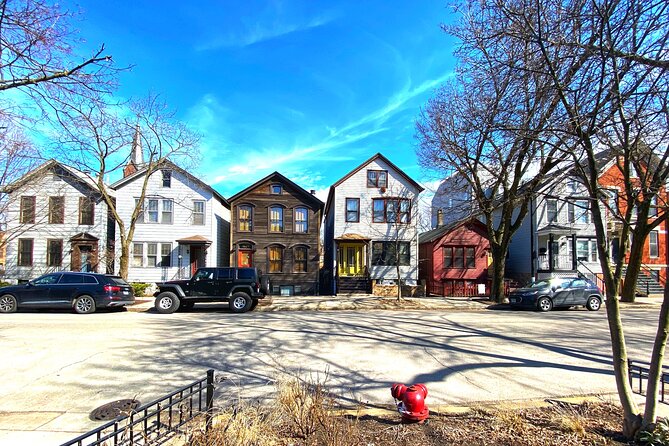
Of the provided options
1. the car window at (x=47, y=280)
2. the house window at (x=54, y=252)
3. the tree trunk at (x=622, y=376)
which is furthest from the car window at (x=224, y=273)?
the house window at (x=54, y=252)

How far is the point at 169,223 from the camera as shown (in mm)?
25875

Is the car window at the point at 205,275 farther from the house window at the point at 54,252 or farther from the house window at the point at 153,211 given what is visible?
the house window at the point at 54,252

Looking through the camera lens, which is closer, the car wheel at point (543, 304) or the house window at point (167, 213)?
the car wheel at point (543, 304)

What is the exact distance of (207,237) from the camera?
25750mm

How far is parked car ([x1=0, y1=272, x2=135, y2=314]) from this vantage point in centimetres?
1491

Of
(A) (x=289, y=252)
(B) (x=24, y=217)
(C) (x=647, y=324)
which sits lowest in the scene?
(C) (x=647, y=324)

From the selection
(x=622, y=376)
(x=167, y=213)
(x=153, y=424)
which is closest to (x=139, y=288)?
(x=167, y=213)

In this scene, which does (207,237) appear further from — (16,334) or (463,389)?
(463,389)

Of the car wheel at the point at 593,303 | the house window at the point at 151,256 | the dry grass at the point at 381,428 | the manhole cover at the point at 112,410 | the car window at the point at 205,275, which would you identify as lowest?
the car wheel at the point at 593,303

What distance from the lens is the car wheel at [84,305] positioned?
15086 millimetres

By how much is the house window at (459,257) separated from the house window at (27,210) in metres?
29.3

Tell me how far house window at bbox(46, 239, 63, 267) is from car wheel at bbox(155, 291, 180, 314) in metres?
14.8

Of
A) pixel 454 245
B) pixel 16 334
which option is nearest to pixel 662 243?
pixel 454 245

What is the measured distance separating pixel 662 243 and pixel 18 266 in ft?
158
